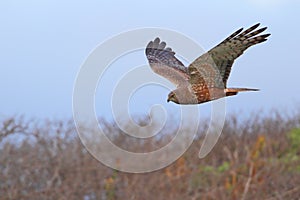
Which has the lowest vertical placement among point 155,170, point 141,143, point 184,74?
point 184,74

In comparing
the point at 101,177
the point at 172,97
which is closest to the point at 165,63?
the point at 172,97

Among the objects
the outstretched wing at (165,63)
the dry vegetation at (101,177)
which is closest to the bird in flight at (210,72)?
the outstretched wing at (165,63)

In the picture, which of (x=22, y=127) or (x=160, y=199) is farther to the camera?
(x=22, y=127)

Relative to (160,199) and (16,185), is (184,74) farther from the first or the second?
(16,185)

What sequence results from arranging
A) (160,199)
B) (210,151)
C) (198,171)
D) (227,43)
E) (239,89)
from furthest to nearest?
(210,151)
(198,171)
(160,199)
(227,43)
(239,89)

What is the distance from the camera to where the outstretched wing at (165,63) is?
192 inches

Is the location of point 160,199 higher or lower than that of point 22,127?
lower

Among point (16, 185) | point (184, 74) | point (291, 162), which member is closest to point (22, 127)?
point (16, 185)

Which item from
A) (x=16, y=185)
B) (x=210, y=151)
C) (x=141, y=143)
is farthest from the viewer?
(x=210, y=151)

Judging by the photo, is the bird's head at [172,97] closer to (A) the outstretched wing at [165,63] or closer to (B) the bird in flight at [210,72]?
(B) the bird in flight at [210,72]

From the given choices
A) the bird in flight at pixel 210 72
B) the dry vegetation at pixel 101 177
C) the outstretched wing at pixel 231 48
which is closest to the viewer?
the bird in flight at pixel 210 72

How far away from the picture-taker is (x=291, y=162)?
553 inches

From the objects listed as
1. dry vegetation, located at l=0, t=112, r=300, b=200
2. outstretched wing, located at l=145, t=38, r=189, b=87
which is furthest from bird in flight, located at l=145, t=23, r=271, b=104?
dry vegetation, located at l=0, t=112, r=300, b=200

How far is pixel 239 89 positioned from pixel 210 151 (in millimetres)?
12413
